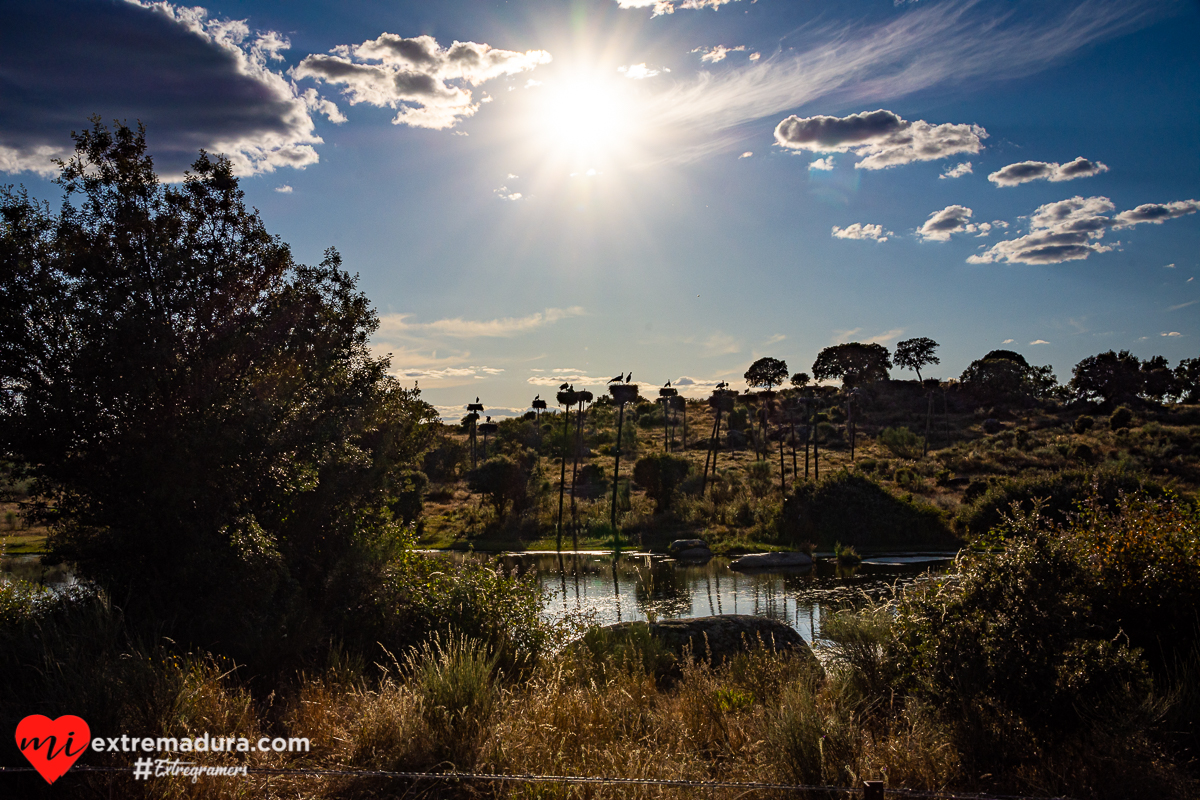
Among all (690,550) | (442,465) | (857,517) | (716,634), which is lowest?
(690,550)

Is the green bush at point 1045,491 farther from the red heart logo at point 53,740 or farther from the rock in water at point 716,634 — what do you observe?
the red heart logo at point 53,740

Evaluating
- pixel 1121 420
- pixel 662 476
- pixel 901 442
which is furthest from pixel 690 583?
pixel 1121 420

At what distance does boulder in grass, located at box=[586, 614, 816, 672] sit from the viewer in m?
11.9

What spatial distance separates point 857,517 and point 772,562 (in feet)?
31.4

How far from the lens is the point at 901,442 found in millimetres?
65688

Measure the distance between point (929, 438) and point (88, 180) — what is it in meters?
76.2

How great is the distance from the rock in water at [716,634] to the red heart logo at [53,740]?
8068mm

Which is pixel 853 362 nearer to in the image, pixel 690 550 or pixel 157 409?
pixel 690 550

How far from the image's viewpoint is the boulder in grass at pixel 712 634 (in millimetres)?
11914

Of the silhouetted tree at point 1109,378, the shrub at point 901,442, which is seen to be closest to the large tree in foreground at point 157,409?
the shrub at point 901,442

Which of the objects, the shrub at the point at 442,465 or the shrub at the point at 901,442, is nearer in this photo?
the shrub at the point at 901,442

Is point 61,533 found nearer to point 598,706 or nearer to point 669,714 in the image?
point 598,706

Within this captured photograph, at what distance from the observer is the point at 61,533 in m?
8.80

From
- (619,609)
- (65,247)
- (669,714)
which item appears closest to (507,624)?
(669,714)
